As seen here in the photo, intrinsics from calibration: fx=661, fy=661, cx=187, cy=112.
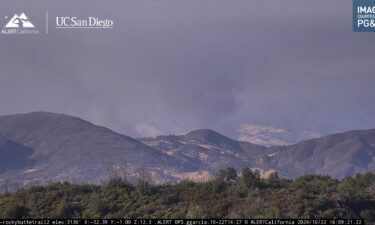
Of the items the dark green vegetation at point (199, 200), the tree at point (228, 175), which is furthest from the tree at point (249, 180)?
the tree at point (228, 175)

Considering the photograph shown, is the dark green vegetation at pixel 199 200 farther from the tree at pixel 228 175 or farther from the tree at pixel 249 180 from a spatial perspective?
the tree at pixel 228 175

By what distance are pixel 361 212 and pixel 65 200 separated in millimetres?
28665

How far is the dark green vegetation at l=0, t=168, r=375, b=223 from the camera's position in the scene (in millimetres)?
59031

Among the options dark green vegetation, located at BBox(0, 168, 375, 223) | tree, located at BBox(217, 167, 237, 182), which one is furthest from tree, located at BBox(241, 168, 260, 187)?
tree, located at BBox(217, 167, 237, 182)

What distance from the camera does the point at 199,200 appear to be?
65.4 meters

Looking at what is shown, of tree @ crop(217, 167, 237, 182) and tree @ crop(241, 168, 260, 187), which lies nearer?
tree @ crop(241, 168, 260, 187)

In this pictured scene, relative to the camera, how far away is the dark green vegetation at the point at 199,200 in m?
59.0

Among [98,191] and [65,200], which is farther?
[98,191]

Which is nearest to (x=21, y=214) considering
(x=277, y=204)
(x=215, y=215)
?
(x=215, y=215)

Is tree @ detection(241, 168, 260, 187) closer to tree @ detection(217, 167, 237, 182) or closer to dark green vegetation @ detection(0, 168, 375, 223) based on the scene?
dark green vegetation @ detection(0, 168, 375, 223)

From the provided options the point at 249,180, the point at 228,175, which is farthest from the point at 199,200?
the point at 228,175

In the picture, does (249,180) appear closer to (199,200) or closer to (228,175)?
(199,200)

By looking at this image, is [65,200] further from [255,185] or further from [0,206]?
[255,185]

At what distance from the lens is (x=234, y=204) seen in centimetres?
6247
